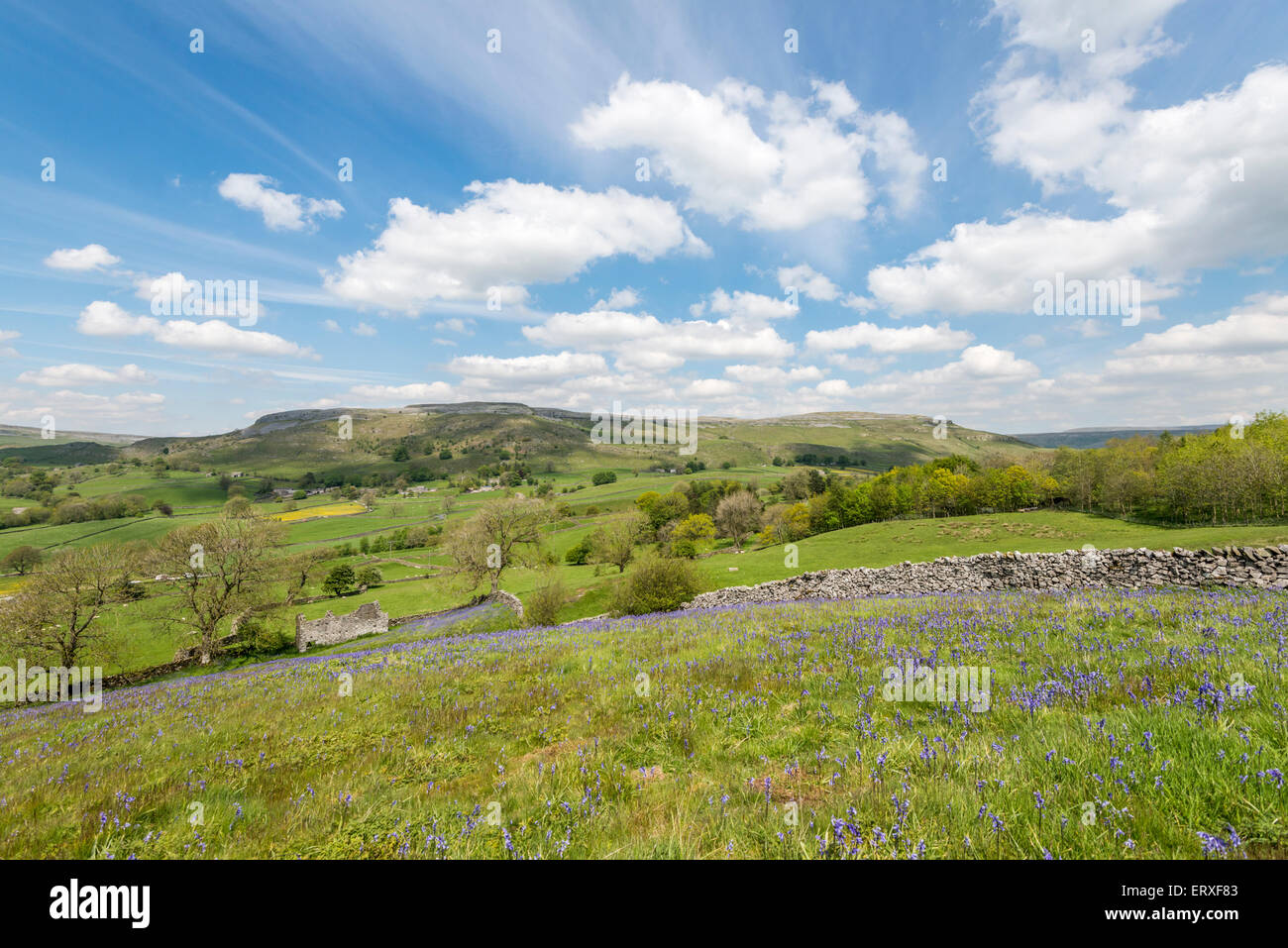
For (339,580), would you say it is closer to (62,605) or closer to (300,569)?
(300,569)

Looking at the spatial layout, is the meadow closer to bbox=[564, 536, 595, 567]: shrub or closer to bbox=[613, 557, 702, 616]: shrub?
bbox=[613, 557, 702, 616]: shrub

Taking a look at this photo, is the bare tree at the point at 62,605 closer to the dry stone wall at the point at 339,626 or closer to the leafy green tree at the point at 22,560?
the dry stone wall at the point at 339,626

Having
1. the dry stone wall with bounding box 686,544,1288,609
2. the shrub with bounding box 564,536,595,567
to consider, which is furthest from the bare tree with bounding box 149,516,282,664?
the shrub with bounding box 564,536,595,567

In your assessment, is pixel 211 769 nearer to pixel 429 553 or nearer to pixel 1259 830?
pixel 1259 830

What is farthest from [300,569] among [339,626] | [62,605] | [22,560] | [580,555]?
[22,560]

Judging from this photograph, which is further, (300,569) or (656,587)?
(300,569)

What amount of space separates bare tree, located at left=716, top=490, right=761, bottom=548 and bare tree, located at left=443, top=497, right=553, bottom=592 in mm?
56517

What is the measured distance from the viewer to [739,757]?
5.07 m

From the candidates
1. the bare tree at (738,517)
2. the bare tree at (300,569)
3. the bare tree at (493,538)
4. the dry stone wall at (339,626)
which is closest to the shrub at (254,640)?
the dry stone wall at (339,626)

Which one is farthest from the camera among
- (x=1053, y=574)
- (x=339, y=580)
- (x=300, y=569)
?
(x=339, y=580)

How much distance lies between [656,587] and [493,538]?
74.8ft

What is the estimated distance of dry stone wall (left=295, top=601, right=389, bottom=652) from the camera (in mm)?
43344
